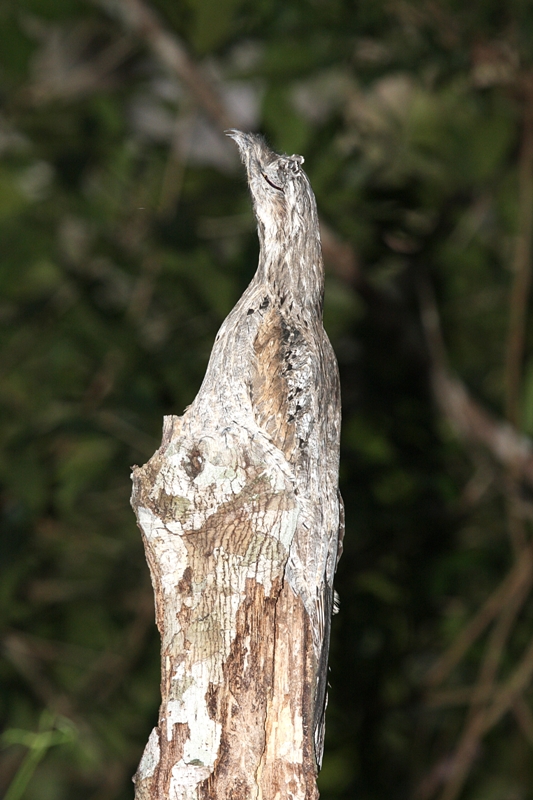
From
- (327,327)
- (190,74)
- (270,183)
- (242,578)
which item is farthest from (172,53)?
(242,578)

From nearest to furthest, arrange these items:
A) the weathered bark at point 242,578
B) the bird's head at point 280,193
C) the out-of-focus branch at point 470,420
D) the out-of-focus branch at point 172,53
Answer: the weathered bark at point 242,578 → the bird's head at point 280,193 → the out-of-focus branch at point 172,53 → the out-of-focus branch at point 470,420

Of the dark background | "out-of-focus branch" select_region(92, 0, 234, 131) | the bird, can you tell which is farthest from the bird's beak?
"out-of-focus branch" select_region(92, 0, 234, 131)

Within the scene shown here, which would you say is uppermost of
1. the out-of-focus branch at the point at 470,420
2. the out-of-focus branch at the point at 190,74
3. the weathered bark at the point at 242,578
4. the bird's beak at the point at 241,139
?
the out-of-focus branch at the point at 190,74

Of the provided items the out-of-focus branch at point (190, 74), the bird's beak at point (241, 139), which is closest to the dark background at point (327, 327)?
the out-of-focus branch at point (190, 74)

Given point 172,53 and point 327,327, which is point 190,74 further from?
point 327,327

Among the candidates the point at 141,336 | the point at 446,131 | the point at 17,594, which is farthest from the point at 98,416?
the point at 446,131

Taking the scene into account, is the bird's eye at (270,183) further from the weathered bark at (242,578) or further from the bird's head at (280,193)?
the weathered bark at (242,578)

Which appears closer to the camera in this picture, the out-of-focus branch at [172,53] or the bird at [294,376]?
the bird at [294,376]

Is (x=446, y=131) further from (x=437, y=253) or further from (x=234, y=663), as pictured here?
(x=234, y=663)
